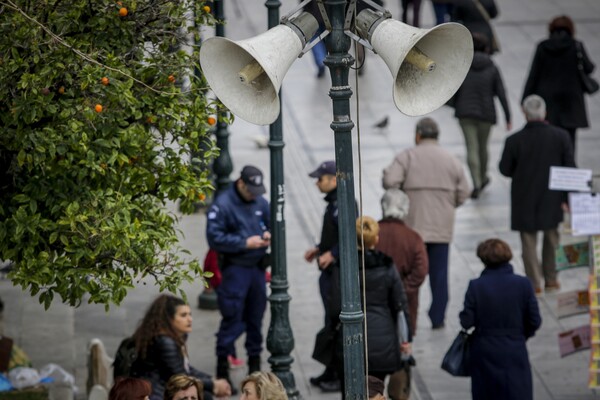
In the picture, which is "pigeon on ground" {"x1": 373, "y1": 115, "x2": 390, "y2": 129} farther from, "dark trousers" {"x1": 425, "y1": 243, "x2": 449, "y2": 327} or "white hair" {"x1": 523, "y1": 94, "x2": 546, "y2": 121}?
"dark trousers" {"x1": 425, "y1": 243, "x2": 449, "y2": 327}

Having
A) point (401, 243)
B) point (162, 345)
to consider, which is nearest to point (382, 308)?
point (401, 243)

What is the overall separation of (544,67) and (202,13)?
8.69 m

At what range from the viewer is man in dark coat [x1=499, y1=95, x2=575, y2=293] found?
13273mm

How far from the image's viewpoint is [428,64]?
6758mm

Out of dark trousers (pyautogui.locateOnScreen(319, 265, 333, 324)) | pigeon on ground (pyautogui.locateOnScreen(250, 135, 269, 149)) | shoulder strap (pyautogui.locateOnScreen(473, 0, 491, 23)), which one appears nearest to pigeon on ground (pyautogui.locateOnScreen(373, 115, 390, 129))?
pigeon on ground (pyautogui.locateOnScreen(250, 135, 269, 149))

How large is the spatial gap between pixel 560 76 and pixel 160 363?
8.39 meters

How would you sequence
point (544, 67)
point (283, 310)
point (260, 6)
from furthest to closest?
point (260, 6), point (544, 67), point (283, 310)

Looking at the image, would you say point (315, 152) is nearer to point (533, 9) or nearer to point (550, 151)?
point (550, 151)

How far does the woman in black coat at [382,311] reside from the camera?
10086 millimetres

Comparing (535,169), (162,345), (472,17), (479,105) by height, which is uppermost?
(472,17)

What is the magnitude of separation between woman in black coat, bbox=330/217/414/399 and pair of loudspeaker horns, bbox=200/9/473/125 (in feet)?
10.7

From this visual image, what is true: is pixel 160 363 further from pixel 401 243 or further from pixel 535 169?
pixel 535 169

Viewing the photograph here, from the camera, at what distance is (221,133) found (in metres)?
13.2

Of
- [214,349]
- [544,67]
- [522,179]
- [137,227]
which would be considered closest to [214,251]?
[214,349]
